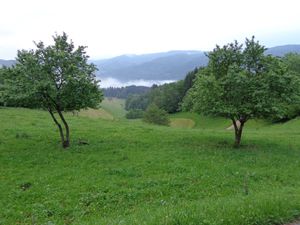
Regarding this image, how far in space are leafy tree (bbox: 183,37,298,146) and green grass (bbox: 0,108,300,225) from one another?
291cm

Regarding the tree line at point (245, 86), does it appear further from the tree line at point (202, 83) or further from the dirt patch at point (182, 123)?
the dirt patch at point (182, 123)

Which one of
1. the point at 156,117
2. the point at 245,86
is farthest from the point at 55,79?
the point at 156,117

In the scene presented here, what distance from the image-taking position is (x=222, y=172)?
1823 cm

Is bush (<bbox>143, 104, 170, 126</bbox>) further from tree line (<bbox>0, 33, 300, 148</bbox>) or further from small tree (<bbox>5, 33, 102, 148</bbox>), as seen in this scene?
small tree (<bbox>5, 33, 102, 148</bbox>)

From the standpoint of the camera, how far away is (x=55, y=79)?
22875 millimetres

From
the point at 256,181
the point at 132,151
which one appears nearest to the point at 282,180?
the point at 256,181

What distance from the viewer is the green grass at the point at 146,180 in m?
10.4

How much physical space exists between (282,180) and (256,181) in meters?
1.45

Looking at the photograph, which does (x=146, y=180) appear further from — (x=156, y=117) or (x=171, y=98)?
(x=171, y=98)

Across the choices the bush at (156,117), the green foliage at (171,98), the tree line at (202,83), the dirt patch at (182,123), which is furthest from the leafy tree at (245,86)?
the green foliage at (171,98)

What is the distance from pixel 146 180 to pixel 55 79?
10.1 m

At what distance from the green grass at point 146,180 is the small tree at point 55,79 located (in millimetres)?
3263

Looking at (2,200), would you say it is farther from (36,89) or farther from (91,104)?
(91,104)

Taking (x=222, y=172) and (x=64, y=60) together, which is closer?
(x=222, y=172)
